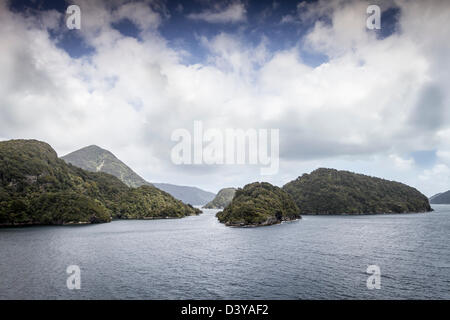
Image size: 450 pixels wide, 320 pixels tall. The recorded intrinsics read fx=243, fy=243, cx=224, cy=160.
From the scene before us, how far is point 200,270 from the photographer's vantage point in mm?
66500
